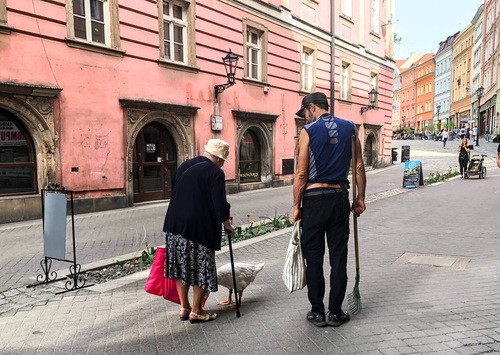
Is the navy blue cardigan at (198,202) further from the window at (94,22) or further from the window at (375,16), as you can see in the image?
the window at (375,16)

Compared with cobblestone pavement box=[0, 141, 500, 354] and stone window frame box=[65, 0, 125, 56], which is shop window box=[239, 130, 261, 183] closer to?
stone window frame box=[65, 0, 125, 56]

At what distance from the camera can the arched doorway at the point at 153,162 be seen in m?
12.2

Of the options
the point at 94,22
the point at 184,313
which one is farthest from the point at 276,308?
the point at 94,22

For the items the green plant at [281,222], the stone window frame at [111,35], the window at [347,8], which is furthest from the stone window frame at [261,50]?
the green plant at [281,222]

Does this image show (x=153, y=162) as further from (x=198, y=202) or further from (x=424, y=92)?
(x=424, y=92)

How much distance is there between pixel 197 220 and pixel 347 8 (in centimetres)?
2097

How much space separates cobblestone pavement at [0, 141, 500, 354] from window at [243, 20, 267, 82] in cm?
952

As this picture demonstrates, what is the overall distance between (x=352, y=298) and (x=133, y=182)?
30.2ft

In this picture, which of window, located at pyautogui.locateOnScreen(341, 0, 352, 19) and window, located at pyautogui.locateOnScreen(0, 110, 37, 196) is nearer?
window, located at pyautogui.locateOnScreen(0, 110, 37, 196)

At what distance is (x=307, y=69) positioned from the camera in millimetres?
19062

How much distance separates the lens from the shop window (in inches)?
625

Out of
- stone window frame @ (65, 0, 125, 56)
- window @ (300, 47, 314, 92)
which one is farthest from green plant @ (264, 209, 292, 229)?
window @ (300, 47, 314, 92)

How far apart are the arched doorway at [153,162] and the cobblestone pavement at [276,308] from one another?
4401 mm

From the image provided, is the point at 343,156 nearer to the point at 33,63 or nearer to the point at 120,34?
the point at 33,63
